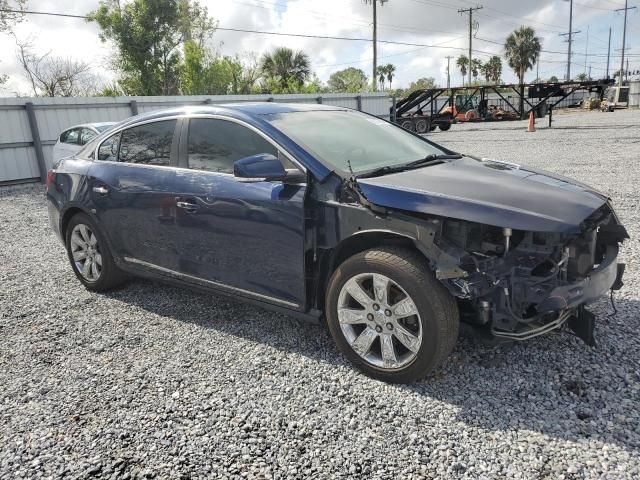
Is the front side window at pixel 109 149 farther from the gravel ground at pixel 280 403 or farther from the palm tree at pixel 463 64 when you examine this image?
the palm tree at pixel 463 64

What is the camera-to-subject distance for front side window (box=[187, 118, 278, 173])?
3.59m

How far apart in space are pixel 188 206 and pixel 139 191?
24.3 inches

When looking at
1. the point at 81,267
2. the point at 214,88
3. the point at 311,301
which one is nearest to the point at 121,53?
the point at 214,88

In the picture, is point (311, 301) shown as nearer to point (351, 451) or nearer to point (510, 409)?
point (351, 451)

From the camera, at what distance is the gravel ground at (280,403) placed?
245 cm

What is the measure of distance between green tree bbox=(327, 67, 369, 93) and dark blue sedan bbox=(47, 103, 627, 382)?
148ft

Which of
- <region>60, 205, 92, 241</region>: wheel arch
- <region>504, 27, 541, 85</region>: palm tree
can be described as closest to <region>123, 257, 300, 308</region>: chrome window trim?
<region>60, 205, 92, 241</region>: wheel arch

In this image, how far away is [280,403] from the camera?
9.67 feet

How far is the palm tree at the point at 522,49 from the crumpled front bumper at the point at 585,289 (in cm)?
6801

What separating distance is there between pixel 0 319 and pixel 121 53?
3026 centimetres

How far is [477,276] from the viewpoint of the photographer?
109 inches

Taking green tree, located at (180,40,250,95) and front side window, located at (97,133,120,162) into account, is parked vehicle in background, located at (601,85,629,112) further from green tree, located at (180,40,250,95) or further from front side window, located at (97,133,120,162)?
front side window, located at (97,133,120,162)

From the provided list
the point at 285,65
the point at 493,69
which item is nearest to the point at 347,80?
the point at 285,65

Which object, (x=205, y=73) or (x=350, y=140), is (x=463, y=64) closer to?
(x=205, y=73)
